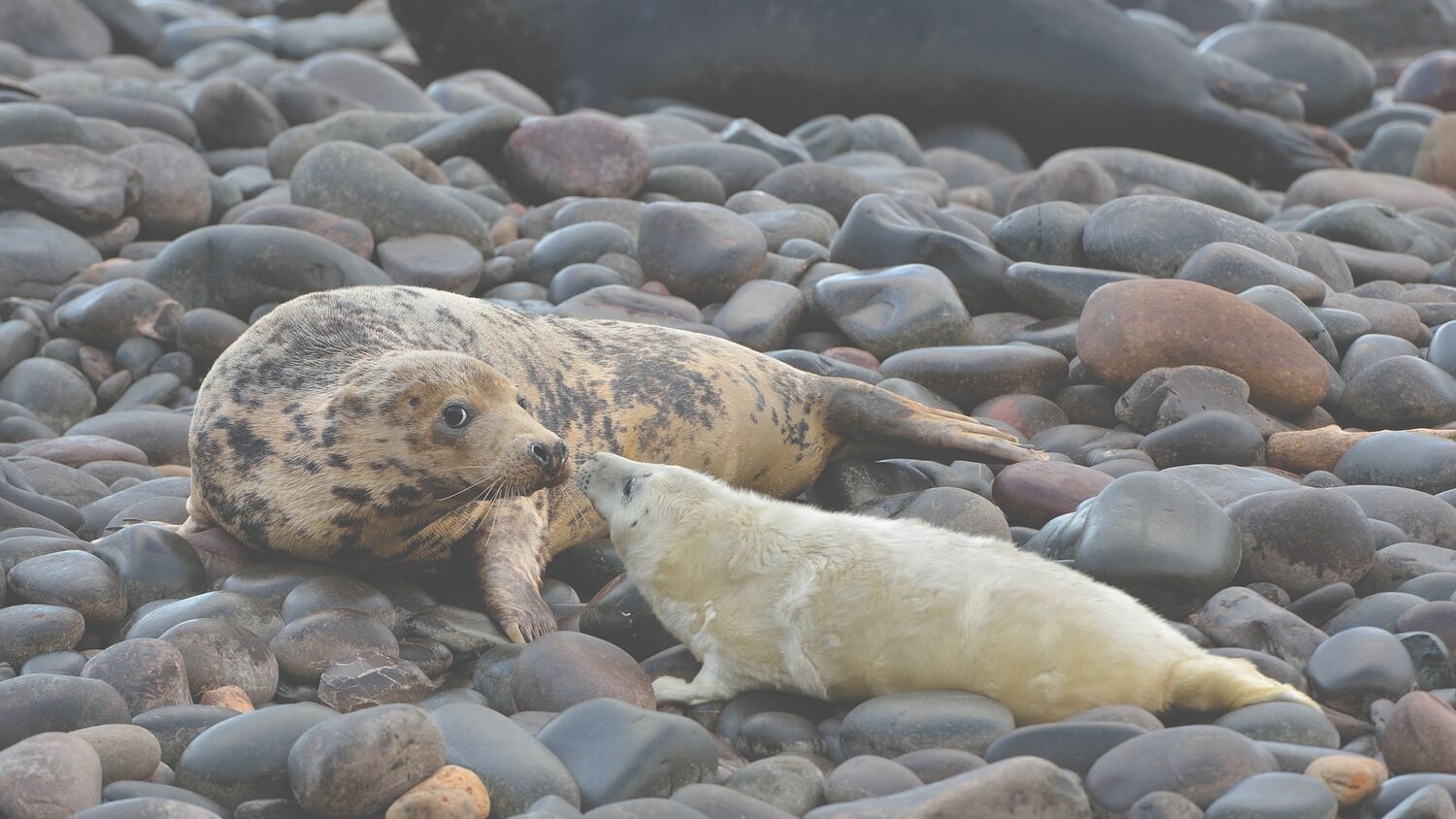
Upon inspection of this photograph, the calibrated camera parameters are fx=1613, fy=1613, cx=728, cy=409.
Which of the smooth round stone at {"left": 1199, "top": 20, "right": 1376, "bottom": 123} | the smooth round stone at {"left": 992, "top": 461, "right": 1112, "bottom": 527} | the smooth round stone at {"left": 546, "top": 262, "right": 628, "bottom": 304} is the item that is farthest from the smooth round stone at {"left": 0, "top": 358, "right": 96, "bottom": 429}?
the smooth round stone at {"left": 1199, "top": 20, "right": 1376, "bottom": 123}

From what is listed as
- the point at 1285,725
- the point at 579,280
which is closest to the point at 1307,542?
the point at 1285,725

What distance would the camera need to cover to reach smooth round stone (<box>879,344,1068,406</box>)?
578 cm

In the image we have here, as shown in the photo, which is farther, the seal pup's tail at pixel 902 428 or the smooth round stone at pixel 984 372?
the smooth round stone at pixel 984 372

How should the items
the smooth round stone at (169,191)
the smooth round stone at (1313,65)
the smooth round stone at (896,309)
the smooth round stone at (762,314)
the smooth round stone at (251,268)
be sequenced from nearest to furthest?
the smooth round stone at (896,309) → the smooth round stone at (762,314) → the smooth round stone at (251,268) → the smooth round stone at (169,191) → the smooth round stone at (1313,65)

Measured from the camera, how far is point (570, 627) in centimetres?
422

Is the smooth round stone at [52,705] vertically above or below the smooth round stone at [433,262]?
above

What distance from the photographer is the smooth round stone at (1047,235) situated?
686cm

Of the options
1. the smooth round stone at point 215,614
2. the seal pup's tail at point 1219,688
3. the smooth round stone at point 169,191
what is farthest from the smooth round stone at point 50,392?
the seal pup's tail at point 1219,688

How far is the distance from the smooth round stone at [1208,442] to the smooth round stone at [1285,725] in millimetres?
1994

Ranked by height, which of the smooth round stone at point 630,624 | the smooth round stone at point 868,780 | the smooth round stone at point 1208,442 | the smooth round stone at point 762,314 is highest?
the smooth round stone at point 868,780

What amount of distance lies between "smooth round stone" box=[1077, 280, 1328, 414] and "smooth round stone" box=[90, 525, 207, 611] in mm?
3104

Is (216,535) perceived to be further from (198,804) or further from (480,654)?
(198,804)

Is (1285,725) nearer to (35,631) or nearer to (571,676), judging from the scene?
(571,676)

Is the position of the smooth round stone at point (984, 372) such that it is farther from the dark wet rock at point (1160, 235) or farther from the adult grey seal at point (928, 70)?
the adult grey seal at point (928, 70)
